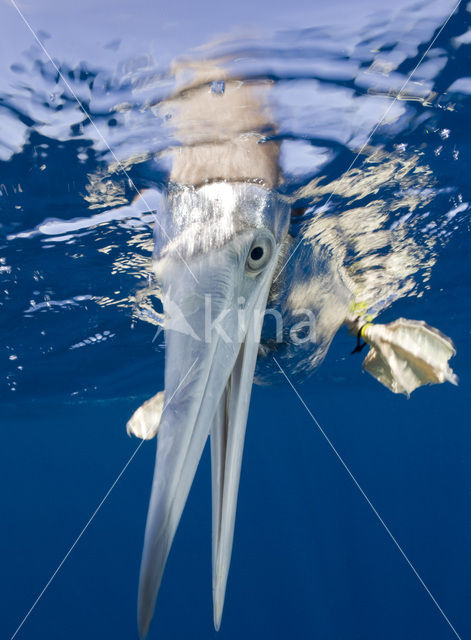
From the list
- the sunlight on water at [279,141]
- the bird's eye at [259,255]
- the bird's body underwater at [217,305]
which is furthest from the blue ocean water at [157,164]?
the bird's eye at [259,255]

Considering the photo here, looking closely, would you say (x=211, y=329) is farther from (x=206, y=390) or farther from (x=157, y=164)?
(x=157, y=164)

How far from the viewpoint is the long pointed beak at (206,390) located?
6.89 ft

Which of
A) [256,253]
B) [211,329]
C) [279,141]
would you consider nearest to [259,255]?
[256,253]

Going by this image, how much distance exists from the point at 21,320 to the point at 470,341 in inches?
692

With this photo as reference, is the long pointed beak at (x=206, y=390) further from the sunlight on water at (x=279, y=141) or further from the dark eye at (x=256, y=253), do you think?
the sunlight on water at (x=279, y=141)

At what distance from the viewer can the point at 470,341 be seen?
18.8 m

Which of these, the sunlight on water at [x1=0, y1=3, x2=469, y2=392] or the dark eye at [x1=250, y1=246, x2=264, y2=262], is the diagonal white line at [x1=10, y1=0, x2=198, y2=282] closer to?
A: the sunlight on water at [x1=0, y1=3, x2=469, y2=392]

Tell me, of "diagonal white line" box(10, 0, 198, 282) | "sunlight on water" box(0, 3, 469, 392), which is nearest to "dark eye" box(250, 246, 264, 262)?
"diagonal white line" box(10, 0, 198, 282)

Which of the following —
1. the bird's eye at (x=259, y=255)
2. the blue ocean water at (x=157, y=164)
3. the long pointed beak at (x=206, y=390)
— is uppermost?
the blue ocean water at (x=157, y=164)

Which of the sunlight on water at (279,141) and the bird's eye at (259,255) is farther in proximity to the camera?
the sunlight on water at (279,141)

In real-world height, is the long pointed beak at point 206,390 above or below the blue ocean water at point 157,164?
below

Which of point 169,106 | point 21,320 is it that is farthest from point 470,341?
point 169,106

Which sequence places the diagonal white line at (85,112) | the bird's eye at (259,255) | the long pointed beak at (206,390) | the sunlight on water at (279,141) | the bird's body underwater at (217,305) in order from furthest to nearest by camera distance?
the sunlight on water at (279,141)
the bird's eye at (259,255)
the diagonal white line at (85,112)
the bird's body underwater at (217,305)
the long pointed beak at (206,390)

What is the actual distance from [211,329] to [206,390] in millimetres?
362
